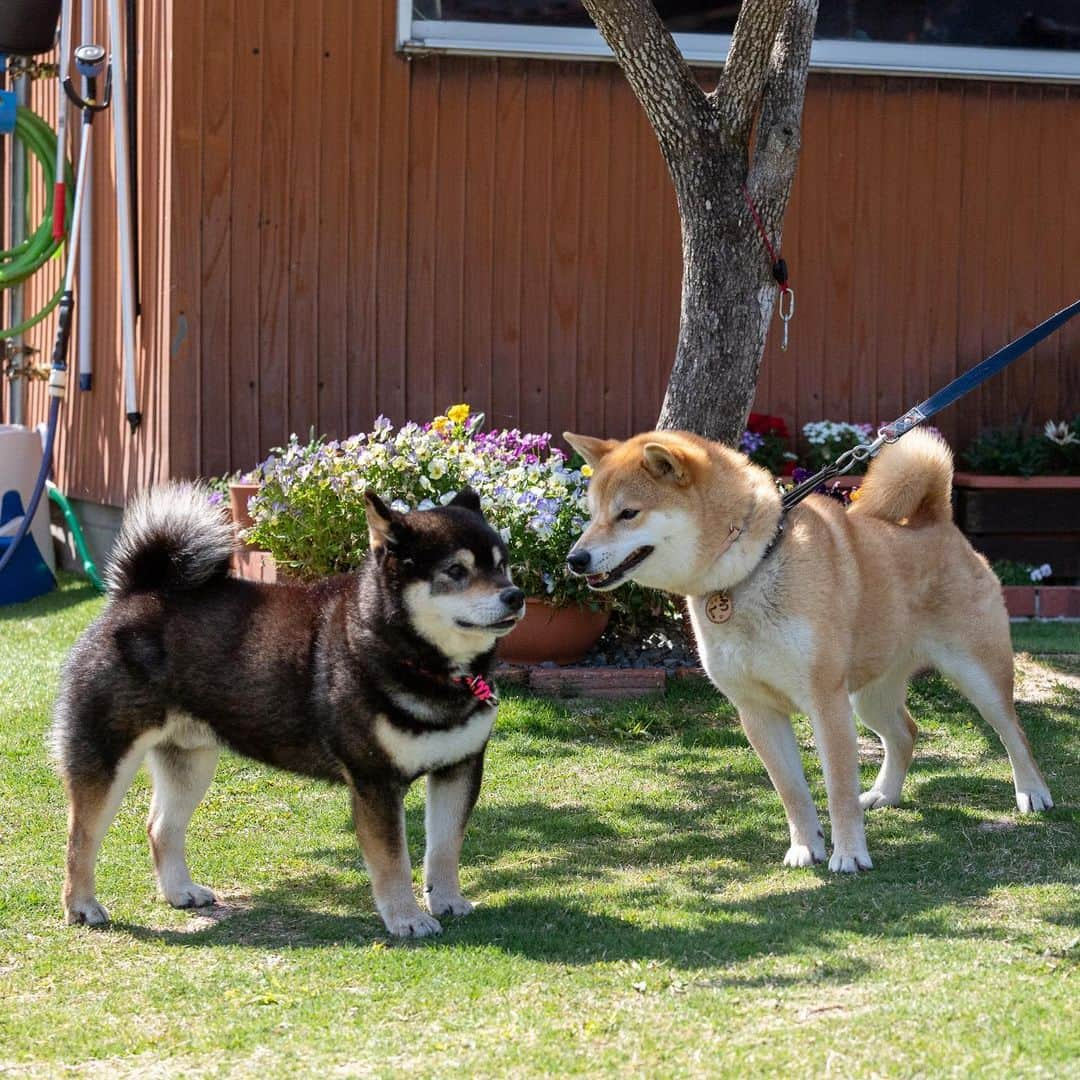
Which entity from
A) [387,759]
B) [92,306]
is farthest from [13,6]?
[387,759]

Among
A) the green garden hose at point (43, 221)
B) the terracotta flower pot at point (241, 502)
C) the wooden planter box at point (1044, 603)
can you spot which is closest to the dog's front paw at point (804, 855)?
the terracotta flower pot at point (241, 502)

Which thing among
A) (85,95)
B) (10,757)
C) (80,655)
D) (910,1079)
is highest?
(85,95)

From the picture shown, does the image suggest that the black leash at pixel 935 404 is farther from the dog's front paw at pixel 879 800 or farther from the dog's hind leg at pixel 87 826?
the dog's hind leg at pixel 87 826

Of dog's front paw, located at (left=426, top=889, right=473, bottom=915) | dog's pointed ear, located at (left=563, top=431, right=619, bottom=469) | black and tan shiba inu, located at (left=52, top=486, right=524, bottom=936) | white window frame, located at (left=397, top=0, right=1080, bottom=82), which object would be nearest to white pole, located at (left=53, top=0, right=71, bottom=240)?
white window frame, located at (left=397, top=0, right=1080, bottom=82)

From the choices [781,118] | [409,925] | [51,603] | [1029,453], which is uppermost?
[781,118]

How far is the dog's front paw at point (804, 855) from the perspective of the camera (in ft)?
15.9

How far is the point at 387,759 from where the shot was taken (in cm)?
428

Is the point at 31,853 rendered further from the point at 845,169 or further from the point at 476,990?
the point at 845,169

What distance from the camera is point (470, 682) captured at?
4363mm

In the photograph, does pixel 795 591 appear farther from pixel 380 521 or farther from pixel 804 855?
pixel 380 521

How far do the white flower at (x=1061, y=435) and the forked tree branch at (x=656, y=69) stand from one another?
3.92 meters

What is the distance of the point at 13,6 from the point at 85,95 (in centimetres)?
74

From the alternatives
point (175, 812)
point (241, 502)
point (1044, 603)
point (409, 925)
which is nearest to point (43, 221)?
point (241, 502)

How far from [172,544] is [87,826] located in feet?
2.89
